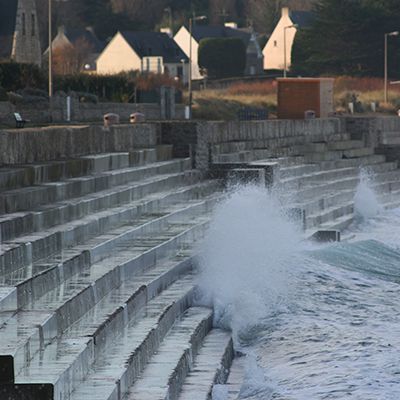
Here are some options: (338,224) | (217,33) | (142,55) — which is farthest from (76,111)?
(217,33)

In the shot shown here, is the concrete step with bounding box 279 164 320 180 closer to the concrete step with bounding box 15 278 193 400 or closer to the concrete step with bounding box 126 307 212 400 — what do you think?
the concrete step with bounding box 126 307 212 400

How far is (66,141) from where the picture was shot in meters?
17.9

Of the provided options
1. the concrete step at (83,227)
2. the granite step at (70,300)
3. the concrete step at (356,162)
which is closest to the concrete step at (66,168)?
the concrete step at (83,227)

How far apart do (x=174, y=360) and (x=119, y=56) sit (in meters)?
72.3

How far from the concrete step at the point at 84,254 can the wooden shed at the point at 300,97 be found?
21644mm

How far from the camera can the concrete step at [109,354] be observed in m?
8.95

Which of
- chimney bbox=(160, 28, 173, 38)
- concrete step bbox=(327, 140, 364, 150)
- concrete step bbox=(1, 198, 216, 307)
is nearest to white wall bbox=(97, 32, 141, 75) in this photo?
chimney bbox=(160, 28, 173, 38)

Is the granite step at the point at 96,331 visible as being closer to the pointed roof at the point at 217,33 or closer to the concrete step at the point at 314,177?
the concrete step at the point at 314,177

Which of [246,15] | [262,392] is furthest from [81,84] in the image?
[246,15]

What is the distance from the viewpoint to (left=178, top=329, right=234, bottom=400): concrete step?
10.8 meters

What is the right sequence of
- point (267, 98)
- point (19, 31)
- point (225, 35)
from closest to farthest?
point (267, 98)
point (19, 31)
point (225, 35)

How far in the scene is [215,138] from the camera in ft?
84.3

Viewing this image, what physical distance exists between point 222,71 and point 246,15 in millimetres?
35030

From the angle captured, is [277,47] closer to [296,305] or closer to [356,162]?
[356,162]
